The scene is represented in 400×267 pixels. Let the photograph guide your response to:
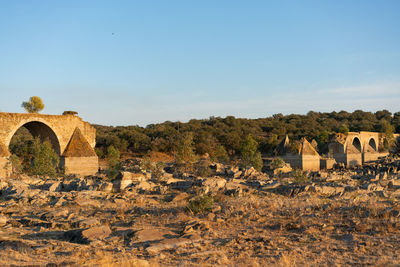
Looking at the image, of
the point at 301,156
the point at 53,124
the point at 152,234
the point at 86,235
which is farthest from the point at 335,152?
the point at 86,235

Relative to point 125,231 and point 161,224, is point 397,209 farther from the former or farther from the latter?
point 125,231

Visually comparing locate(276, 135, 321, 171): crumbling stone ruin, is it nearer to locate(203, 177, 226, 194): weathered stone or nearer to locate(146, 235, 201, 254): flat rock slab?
locate(203, 177, 226, 194): weathered stone

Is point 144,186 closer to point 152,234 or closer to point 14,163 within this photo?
point 152,234

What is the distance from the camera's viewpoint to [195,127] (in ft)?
179

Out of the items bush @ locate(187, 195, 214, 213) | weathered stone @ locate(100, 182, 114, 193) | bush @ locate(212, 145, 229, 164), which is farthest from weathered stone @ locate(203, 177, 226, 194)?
bush @ locate(212, 145, 229, 164)

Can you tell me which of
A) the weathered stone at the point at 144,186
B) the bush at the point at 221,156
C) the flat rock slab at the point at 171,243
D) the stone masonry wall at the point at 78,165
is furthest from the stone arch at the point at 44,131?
the flat rock slab at the point at 171,243

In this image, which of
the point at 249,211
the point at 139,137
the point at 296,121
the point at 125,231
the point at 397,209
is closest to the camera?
the point at 125,231

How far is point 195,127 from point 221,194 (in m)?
43.2

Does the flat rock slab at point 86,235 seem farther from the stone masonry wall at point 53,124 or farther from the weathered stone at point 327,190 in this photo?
the stone masonry wall at point 53,124

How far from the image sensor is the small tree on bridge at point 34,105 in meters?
22.7

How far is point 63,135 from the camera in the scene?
20.7 metres

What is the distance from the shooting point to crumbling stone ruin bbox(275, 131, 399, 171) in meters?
26.0

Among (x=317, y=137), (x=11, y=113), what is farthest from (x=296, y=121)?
(x=11, y=113)

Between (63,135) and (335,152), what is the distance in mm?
24257
